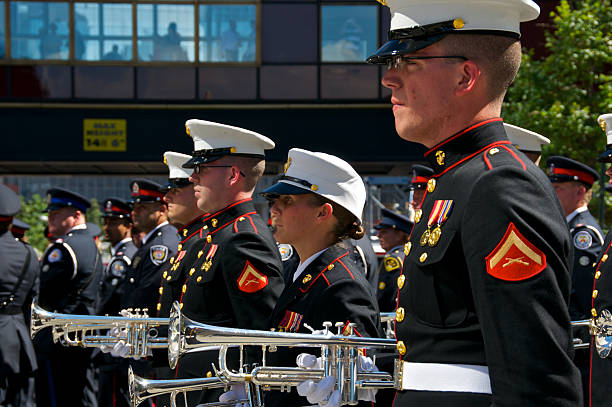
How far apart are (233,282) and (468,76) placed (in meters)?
→ 2.45

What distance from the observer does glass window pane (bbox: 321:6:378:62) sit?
1847 centimetres

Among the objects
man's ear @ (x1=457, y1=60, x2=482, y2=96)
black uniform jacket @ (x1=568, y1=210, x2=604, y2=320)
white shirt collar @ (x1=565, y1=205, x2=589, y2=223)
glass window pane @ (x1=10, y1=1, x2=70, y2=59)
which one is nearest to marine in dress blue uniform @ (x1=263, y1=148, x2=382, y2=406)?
man's ear @ (x1=457, y1=60, x2=482, y2=96)

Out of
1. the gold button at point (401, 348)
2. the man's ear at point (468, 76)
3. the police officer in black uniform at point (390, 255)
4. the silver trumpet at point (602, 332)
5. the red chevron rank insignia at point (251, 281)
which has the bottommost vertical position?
the police officer in black uniform at point (390, 255)

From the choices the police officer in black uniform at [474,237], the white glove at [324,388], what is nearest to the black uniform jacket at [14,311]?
the white glove at [324,388]

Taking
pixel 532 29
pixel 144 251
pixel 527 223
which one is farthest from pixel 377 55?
pixel 532 29

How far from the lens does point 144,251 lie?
7.35 meters

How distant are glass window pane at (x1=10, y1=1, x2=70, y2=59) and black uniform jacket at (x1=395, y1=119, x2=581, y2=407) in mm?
17890

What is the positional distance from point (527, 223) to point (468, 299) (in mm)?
253

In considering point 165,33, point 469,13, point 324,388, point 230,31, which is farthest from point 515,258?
point 165,33

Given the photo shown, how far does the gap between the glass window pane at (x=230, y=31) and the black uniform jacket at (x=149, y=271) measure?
37.8 ft

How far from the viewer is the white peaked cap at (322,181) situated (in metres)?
3.77

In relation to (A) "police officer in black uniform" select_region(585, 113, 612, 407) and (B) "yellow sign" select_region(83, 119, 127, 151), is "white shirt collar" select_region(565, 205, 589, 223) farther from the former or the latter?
(B) "yellow sign" select_region(83, 119, 127, 151)

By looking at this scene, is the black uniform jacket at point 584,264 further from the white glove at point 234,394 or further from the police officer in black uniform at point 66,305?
the police officer in black uniform at point 66,305

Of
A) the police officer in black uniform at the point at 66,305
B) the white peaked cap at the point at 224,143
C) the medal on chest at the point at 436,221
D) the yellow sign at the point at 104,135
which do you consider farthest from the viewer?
the yellow sign at the point at 104,135
